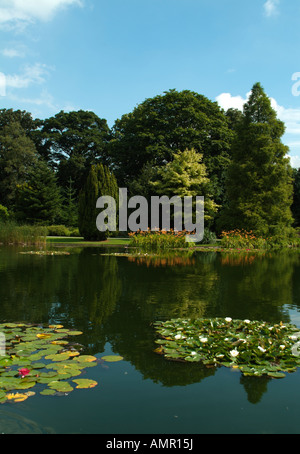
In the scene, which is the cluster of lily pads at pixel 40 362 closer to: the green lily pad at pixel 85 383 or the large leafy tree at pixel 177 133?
the green lily pad at pixel 85 383

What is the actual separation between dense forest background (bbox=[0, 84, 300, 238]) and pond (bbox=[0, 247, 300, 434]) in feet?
48.2

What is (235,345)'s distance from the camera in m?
4.50

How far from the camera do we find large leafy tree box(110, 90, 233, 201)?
31.7 metres

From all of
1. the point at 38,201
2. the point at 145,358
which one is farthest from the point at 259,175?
the point at 145,358

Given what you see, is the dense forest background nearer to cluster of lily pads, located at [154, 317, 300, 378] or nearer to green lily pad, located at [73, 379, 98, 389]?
cluster of lily pads, located at [154, 317, 300, 378]

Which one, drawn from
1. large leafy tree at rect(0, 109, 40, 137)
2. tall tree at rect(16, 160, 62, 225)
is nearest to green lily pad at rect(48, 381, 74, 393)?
tall tree at rect(16, 160, 62, 225)

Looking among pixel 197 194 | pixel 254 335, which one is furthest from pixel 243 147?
pixel 254 335

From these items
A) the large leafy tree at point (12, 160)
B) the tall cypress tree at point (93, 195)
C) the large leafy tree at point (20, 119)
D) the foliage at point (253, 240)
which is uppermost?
the large leafy tree at point (20, 119)

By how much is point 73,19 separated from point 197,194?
17.2 meters

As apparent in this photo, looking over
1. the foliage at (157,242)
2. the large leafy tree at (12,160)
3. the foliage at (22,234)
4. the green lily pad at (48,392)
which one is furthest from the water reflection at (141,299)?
the large leafy tree at (12,160)

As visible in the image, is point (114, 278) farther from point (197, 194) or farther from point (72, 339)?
point (197, 194)

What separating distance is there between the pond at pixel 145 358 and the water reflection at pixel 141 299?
2 cm

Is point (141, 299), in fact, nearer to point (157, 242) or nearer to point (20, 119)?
point (157, 242)

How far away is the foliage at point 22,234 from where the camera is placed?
21.2m
